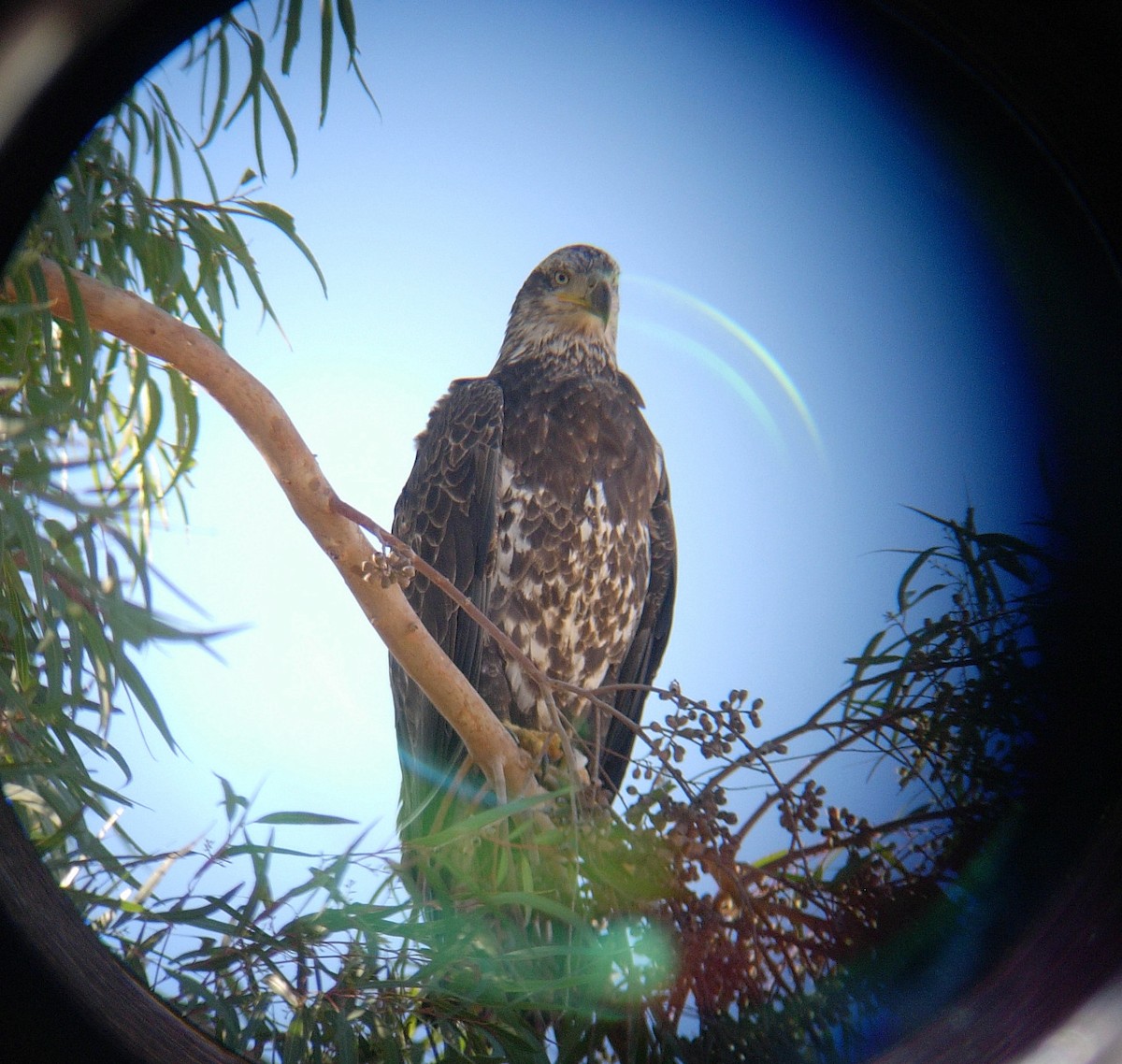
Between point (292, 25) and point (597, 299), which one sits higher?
point (597, 299)

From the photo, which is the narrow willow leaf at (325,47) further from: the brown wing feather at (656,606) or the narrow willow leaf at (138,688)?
the brown wing feather at (656,606)

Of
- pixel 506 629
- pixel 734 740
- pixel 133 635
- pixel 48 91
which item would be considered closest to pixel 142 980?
pixel 133 635

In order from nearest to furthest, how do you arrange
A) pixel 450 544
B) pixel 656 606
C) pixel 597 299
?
pixel 450 544, pixel 656 606, pixel 597 299

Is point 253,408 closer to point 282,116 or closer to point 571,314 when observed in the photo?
point 282,116

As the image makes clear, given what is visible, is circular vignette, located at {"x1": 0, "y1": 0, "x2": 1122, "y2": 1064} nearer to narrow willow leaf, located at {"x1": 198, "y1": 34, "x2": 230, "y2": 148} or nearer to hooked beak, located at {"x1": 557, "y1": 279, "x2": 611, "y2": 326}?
narrow willow leaf, located at {"x1": 198, "y1": 34, "x2": 230, "y2": 148}

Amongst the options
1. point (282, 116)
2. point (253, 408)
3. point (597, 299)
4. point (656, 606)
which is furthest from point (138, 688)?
point (597, 299)

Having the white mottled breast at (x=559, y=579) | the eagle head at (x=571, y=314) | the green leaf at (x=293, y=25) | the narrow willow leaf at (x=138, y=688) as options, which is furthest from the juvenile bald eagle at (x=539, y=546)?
the green leaf at (x=293, y=25)

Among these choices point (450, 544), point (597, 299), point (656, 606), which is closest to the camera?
point (450, 544)

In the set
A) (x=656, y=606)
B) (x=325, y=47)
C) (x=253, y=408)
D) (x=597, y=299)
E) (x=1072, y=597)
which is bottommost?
(x=1072, y=597)
